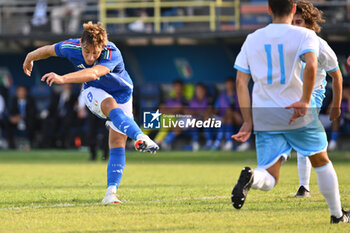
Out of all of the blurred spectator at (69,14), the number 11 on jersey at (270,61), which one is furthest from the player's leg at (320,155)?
the blurred spectator at (69,14)

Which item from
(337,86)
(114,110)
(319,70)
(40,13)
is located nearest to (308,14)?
(319,70)

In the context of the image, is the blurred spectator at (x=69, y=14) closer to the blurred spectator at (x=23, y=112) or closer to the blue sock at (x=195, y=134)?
the blurred spectator at (x=23, y=112)

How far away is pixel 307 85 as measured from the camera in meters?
5.02

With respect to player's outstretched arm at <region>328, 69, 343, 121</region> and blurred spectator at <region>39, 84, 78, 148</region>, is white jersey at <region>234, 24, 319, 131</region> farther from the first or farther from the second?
blurred spectator at <region>39, 84, 78, 148</region>

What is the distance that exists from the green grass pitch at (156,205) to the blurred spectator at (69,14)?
9.47 meters

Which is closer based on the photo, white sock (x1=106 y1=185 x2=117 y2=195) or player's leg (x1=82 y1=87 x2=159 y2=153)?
player's leg (x1=82 y1=87 x2=159 y2=153)

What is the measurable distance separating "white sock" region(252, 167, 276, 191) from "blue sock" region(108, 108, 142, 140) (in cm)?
188

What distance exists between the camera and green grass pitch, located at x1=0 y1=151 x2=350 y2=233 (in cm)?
548

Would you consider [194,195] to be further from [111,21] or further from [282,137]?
[111,21]

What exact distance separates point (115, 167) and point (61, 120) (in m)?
13.8

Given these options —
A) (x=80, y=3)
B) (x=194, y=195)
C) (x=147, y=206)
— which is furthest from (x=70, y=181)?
(x=80, y=3)

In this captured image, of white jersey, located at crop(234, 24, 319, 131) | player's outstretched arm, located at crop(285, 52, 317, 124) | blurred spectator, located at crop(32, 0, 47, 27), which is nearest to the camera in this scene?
player's outstretched arm, located at crop(285, 52, 317, 124)

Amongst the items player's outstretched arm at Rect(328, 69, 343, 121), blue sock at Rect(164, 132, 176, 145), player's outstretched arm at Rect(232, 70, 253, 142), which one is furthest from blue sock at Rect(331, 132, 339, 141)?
player's outstretched arm at Rect(232, 70, 253, 142)

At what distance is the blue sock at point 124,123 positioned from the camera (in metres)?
6.79
